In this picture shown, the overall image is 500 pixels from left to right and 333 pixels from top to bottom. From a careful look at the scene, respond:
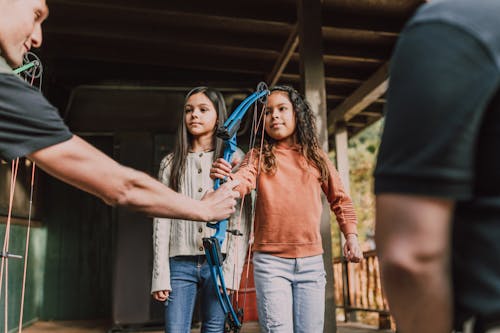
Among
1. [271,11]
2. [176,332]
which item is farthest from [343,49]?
[176,332]

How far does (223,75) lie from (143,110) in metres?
1.04

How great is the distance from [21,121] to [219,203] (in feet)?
1.93

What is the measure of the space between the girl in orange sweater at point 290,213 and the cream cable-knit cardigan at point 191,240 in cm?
11

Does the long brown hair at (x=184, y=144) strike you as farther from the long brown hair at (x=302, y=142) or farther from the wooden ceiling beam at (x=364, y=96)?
the wooden ceiling beam at (x=364, y=96)

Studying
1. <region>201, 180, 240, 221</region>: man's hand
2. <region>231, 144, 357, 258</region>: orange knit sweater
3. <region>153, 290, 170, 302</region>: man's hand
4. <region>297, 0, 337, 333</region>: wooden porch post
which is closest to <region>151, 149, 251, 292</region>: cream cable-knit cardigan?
<region>153, 290, 170, 302</region>: man's hand

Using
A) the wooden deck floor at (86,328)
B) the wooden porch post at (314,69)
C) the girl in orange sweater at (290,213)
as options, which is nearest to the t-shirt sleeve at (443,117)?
the girl in orange sweater at (290,213)

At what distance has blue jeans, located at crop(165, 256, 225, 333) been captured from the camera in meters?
2.14

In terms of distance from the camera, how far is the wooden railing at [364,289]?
5508mm

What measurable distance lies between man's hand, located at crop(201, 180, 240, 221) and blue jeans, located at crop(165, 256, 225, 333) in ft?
2.51

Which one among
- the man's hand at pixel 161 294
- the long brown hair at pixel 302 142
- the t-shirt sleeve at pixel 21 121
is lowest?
the man's hand at pixel 161 294

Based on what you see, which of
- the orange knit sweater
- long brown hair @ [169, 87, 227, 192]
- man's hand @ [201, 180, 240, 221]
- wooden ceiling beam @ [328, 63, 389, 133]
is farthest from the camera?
wooden ceiling beam @ [328, 63, 389, 133]

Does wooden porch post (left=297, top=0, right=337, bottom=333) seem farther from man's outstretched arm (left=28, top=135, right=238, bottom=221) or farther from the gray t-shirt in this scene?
the gray t-shirt

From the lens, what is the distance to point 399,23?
4.41 meters

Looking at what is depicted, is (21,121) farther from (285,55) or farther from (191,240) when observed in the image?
(285,55)
